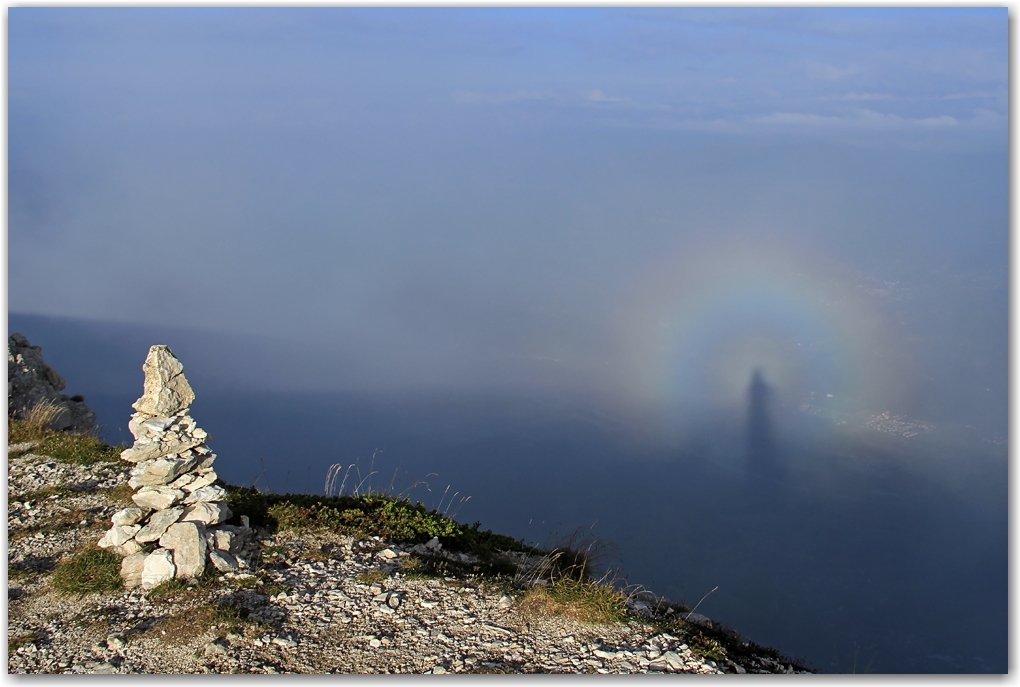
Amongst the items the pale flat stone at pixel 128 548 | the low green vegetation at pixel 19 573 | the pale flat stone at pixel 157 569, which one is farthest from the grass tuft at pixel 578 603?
the low green vegetation at pixel 19 573

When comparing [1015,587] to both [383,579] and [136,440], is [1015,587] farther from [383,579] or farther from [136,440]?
[136,440]

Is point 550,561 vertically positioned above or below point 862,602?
above

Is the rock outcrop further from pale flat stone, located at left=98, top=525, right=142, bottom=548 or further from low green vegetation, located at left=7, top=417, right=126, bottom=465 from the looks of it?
pale flat stone, located at left=98, top=525, right=142, bottom=548

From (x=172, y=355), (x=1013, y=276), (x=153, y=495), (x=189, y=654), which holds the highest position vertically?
(x=1013, y=276)

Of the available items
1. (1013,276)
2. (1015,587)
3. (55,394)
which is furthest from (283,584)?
(55,394)

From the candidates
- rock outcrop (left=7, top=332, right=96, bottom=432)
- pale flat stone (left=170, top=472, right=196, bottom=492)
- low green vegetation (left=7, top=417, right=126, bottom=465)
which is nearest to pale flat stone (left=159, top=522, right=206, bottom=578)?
pale flat stone (left=170, top=472, right=196, bottom=492)

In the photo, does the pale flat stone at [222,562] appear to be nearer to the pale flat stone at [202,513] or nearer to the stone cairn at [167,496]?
Answer: the stone cairn at [167,496]
